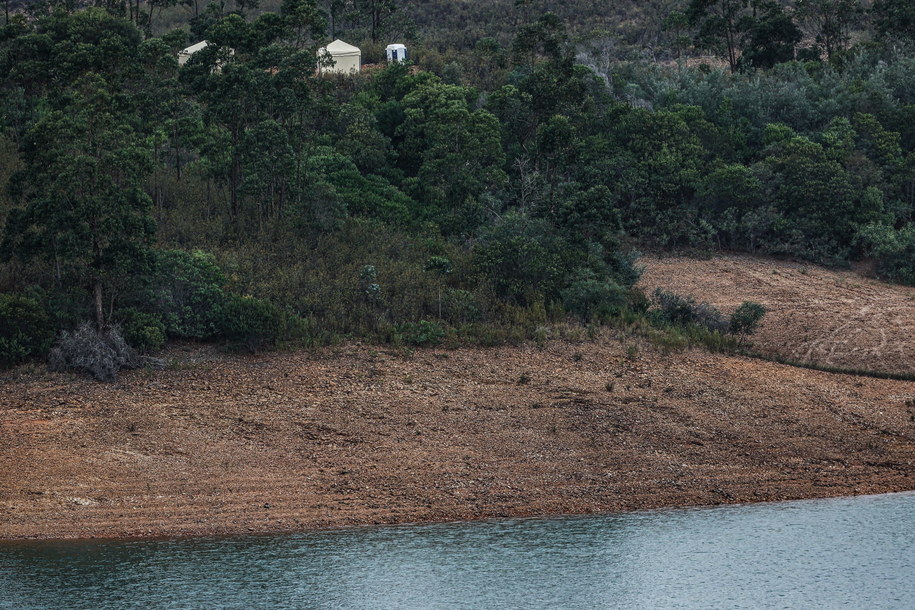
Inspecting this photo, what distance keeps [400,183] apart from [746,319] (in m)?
14.4

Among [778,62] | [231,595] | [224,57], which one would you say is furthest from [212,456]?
[778,62]

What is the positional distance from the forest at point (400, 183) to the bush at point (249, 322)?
0.23ft

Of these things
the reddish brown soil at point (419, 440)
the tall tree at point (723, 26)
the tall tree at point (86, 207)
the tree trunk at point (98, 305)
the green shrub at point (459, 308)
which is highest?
the tall tree at point (723, 26)

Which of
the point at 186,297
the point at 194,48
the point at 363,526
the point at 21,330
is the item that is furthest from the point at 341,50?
the point at 363,526

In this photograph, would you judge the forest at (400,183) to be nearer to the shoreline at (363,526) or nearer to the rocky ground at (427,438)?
the rocky ground at (427,438)

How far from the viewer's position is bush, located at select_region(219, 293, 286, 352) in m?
28.1

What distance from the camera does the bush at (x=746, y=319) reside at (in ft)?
104

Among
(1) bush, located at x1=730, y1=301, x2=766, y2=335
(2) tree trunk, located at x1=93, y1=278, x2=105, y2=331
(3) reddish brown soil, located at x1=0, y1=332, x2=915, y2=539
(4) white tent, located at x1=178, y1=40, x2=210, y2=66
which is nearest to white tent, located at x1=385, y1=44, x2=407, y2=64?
(4) white tent, located at x1=178, y1=40, x2=210, y2=66

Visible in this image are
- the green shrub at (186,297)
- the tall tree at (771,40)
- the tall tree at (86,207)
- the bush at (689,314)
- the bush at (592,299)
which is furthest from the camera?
the tall tree at (771,40)

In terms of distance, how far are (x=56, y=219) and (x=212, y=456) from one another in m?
7.08

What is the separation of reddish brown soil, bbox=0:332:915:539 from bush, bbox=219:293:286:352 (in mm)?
562

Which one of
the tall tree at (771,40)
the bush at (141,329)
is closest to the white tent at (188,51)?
the tall tree at (771,40)

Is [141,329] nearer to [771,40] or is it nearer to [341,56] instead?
[341,56]

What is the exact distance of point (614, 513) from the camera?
22.9 meters
